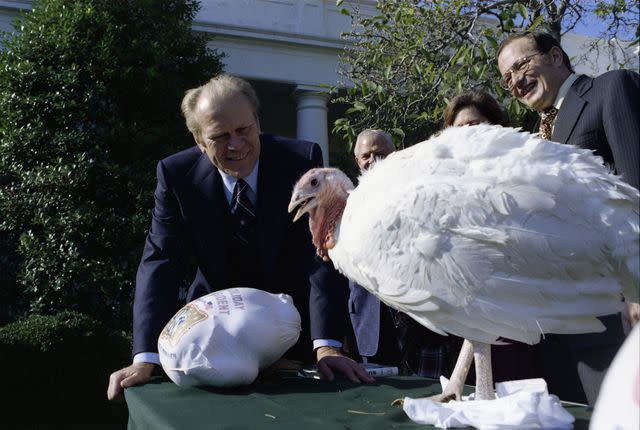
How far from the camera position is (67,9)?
7680 millimetres

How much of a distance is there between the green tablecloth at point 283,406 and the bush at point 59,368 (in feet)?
13.4

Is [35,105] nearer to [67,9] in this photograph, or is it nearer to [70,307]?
[67,9]

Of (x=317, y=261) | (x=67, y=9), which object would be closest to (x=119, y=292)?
A: (x=67, y=9)

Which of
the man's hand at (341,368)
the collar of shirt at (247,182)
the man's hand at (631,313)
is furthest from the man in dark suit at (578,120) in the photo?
the collar of shirt at (247,182)

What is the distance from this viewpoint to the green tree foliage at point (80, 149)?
22.4 feet

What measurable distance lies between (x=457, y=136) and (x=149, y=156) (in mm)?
6083

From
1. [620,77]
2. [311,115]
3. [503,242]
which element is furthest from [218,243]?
[311,115]

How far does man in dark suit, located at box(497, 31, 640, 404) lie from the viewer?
230 centimetres

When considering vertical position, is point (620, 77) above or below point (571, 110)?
above

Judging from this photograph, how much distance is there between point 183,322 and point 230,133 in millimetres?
950

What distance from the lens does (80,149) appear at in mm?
7250

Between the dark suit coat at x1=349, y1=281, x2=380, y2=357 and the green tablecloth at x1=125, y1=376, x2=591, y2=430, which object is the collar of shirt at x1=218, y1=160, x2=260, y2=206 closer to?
the green tablecloth at x1=125, y1=376, x2=591, y2=430

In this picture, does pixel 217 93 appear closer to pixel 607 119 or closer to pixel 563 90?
pixel 563 90

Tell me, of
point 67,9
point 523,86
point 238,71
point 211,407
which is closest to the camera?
point 211,407
